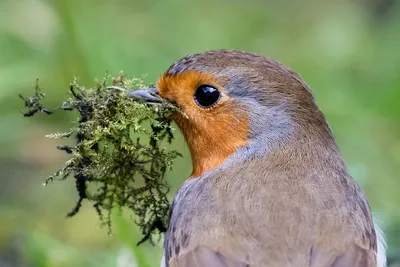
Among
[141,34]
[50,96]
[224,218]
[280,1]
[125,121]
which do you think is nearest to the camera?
[224,218]

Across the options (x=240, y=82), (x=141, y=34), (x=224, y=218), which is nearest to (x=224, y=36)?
(x=141, y=34)

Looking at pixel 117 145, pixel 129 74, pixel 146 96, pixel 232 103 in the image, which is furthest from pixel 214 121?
pixel 129 74

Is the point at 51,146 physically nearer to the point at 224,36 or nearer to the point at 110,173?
the point at 224,36

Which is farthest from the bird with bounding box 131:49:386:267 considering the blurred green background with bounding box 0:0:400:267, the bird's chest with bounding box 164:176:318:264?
the blurred green background with bounding box 0:0:400:267

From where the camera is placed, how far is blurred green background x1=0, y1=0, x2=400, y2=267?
17.3 feet

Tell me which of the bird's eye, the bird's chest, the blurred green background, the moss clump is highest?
the blurred green background

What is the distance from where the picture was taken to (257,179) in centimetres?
387

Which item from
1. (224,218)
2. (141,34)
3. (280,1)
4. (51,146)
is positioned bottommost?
(224,218)

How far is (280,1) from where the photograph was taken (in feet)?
30.8

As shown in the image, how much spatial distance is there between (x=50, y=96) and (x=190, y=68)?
98.0 inches

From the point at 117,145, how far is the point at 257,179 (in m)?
0.64

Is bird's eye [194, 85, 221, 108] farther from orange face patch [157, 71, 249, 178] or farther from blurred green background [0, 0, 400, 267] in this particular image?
blurred green background [0, 0, 400, 267]

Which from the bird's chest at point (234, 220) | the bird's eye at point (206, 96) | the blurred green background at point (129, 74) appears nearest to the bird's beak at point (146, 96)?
the bird's eye at point (206, 96)

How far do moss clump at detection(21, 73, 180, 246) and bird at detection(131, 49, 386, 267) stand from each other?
98 mm
